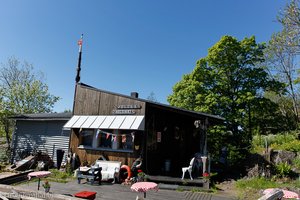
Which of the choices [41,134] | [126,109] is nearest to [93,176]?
[126,109]

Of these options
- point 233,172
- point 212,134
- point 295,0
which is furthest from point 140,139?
point 295,0

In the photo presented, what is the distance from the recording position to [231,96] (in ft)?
53.6

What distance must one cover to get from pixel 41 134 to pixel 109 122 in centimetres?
649

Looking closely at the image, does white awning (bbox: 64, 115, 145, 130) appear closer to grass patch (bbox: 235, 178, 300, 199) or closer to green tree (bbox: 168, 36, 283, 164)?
grass patch (bbox: 235, 178, 300, 199)

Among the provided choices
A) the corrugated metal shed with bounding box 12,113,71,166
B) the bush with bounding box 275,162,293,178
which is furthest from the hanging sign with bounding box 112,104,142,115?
the bush with bounding box 275,162,293,178

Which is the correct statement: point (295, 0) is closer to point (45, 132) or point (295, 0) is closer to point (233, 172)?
point (233, 172)

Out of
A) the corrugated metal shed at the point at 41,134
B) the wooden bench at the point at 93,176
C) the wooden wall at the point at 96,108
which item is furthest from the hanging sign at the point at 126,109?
the corrugated metal shed at the point at 41,134

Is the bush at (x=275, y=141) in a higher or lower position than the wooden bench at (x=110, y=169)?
higher

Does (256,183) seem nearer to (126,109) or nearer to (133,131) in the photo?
(133,131)

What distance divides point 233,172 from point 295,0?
9.48 meters

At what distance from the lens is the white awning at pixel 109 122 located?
34.8ft

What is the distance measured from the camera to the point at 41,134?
1518cm

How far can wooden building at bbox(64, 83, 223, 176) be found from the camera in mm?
10969

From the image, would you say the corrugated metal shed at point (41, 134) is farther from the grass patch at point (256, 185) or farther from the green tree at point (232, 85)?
the grass patch at point (256, 185)
